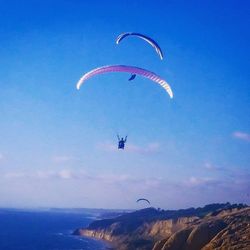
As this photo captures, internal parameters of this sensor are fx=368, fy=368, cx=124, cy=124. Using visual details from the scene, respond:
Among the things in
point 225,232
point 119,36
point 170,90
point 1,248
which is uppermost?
point 119,36

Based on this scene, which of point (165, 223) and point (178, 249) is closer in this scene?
point (178, 249)

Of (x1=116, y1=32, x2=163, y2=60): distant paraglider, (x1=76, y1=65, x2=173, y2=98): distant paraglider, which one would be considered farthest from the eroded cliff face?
(x1=116, y1=32, x2=163, y2=60): distant paraglider

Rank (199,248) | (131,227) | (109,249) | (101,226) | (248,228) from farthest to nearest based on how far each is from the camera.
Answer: (101,226)
(131,227)
(109,249)
(199,248)
(248,228)

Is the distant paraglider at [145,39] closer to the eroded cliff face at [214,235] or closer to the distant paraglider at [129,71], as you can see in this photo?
the distant paraglider at [129,71]

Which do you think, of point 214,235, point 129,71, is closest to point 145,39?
point 129,71

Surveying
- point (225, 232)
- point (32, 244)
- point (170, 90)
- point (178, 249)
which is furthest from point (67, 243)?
point (170, 90)

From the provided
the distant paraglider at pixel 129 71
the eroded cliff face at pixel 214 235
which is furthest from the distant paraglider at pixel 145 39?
the eroded cliff face at pixel 214 235

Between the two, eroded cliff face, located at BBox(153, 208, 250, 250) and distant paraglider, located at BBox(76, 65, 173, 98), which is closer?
distant paraglider, located at BBox(76, 65, 173, 98)

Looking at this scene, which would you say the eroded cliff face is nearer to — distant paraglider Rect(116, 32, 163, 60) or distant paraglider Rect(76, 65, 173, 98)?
distant paraglider Rect(76, 65, 173, 98)

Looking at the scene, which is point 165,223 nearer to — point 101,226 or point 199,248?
point 101,226
